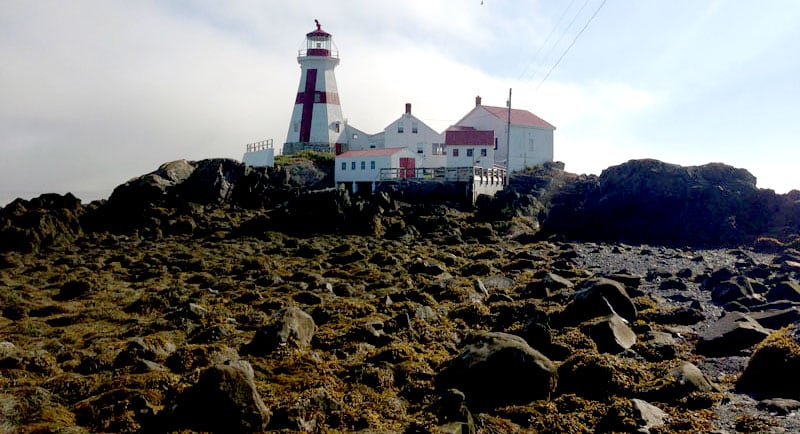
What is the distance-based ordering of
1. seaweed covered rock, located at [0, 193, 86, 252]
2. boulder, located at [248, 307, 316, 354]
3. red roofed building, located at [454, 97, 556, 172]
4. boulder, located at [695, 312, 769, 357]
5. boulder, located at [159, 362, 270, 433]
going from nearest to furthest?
boulder, located at [159, 362, 270, 433]
boulder, located at [248, 307, 316, 354]
boulder, located at [695, 312, 769, 357]
seaweed covered rock, located at [0, 193, 86, 252]
red roofed building, located at [454, 97, 556, 172]

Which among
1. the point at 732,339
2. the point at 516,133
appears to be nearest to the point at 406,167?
the point at 516,133

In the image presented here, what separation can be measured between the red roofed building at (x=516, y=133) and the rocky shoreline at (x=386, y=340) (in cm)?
3311

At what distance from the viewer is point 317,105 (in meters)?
65.5

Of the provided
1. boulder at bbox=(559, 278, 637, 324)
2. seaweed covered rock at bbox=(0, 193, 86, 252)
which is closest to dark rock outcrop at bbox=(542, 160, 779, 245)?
boulder at bbox=(559, 278, 637, 324)

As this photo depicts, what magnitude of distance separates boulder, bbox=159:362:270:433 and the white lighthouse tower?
5677 centimetres

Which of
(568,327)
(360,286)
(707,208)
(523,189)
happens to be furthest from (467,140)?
(568,327)

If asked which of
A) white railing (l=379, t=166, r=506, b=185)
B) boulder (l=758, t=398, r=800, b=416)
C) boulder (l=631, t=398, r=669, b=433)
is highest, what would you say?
white railing (l=379, t=166, r=506, b=185)

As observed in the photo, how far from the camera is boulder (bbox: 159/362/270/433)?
848cm

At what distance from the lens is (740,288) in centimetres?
1814

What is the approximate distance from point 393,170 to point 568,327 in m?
39.7

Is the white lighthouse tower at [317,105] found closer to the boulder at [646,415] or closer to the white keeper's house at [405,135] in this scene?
the white keeper's house at [405,135]

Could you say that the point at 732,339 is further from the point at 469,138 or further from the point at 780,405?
the point at 469,138

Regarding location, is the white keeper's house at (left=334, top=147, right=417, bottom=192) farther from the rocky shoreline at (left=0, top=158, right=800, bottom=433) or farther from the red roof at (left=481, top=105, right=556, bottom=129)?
the rocky shoreline at (left=0, top=158, right=800, bottom=433)

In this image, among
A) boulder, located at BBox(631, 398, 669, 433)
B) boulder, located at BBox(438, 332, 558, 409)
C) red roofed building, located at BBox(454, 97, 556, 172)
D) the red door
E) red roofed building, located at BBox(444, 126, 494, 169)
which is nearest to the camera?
boulder, located at BBox(631, 398, 669, 433)
